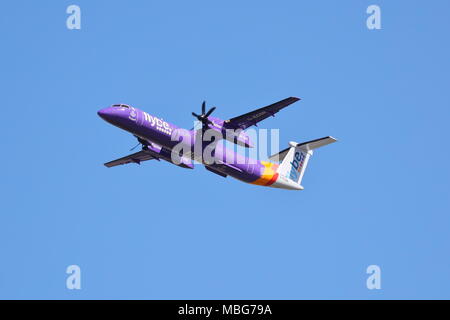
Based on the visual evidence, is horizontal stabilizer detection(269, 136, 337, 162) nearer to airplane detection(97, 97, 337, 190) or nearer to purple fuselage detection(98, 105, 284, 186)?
airplane detection(97, 97, 337, 190)

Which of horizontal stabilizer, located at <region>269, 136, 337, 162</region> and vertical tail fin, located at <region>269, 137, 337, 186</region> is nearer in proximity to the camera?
horizontal stabilizer, located at <region>269, 136, 337, 162</region>

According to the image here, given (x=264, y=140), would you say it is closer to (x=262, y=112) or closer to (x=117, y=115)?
(x=262, y=112)

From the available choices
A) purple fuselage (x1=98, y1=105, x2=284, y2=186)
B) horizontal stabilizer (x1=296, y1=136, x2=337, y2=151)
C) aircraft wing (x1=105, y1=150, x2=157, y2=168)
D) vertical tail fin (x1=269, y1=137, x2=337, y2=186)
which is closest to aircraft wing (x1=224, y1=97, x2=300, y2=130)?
purple fuselage (x1=98, y1=105, x2=284, y2=186)

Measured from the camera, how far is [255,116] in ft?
115

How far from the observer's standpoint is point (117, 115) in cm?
3338

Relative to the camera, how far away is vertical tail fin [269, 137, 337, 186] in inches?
1532

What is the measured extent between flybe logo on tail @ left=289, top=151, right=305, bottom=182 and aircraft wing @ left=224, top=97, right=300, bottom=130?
4660 millimetres

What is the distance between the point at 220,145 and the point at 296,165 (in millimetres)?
5144

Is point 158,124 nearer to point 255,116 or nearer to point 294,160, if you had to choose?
point 255,116

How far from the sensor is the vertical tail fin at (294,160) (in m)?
38.9

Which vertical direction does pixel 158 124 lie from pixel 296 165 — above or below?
above

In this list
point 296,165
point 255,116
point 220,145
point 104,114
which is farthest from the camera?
point 296,165

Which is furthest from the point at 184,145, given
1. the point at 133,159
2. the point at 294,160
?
the point at 294,160
